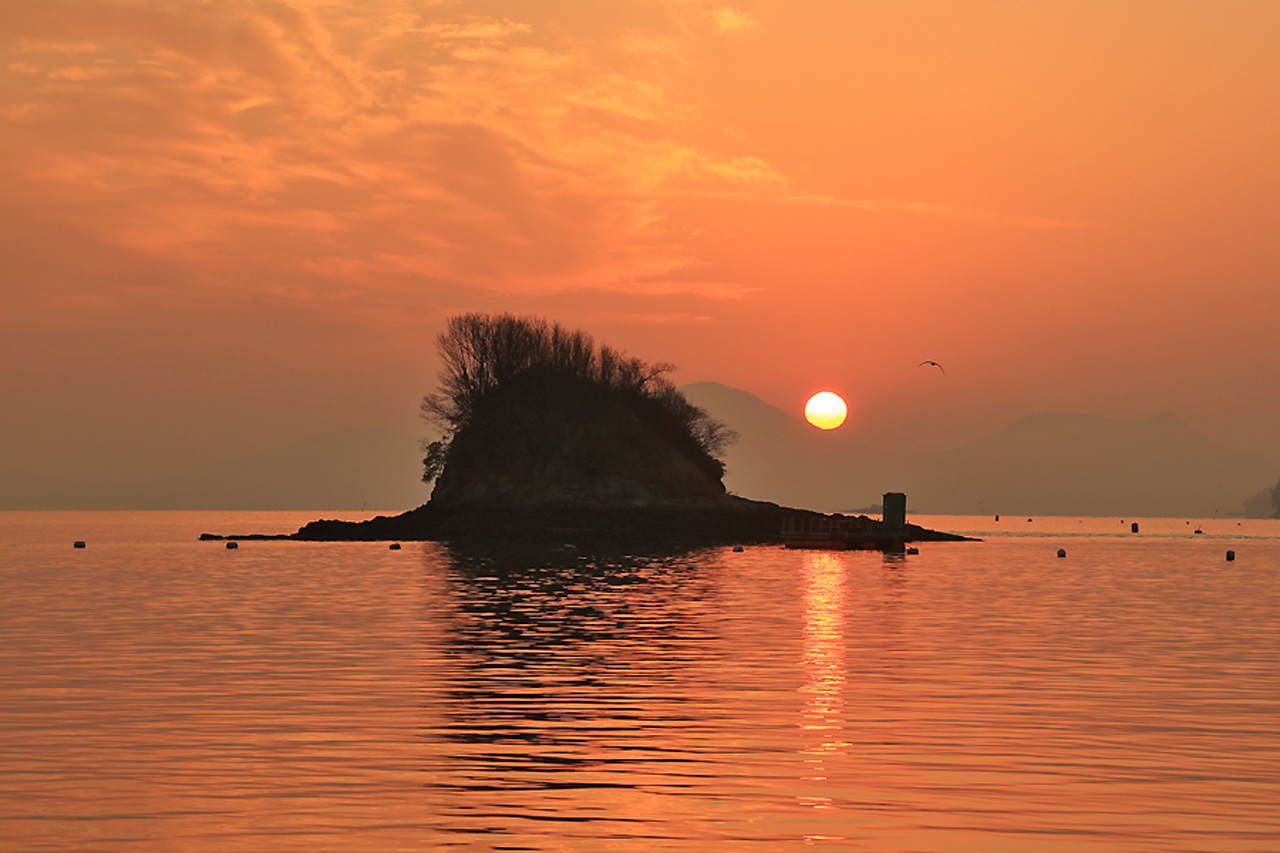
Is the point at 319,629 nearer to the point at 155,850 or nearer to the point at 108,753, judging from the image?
the point at 108,753

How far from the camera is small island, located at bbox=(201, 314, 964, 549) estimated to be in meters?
150

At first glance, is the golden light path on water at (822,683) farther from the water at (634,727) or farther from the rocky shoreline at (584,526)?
the rocky shoreline at (584,526)

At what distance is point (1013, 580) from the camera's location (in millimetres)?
78875

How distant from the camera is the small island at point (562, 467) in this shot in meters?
150

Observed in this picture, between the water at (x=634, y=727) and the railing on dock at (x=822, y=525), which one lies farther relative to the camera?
the railing on dock at (x=822, y=525)

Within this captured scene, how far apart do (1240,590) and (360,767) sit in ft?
211

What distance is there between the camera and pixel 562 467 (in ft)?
551

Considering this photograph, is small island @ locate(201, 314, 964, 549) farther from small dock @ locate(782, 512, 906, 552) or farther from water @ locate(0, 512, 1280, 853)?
water @ locate(0, 512, 1280, 853)

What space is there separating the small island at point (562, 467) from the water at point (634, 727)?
9542 centimetres

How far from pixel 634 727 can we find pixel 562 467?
14523cm

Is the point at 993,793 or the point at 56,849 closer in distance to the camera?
the point at 56,849

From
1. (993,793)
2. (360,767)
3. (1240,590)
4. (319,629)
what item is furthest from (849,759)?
(1240,590)

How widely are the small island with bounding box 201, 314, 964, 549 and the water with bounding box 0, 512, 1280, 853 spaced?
9542 cm

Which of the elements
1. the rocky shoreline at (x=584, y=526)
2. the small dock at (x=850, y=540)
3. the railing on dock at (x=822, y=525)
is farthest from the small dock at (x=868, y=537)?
the rocky shoreline at (x=584, y=526)
